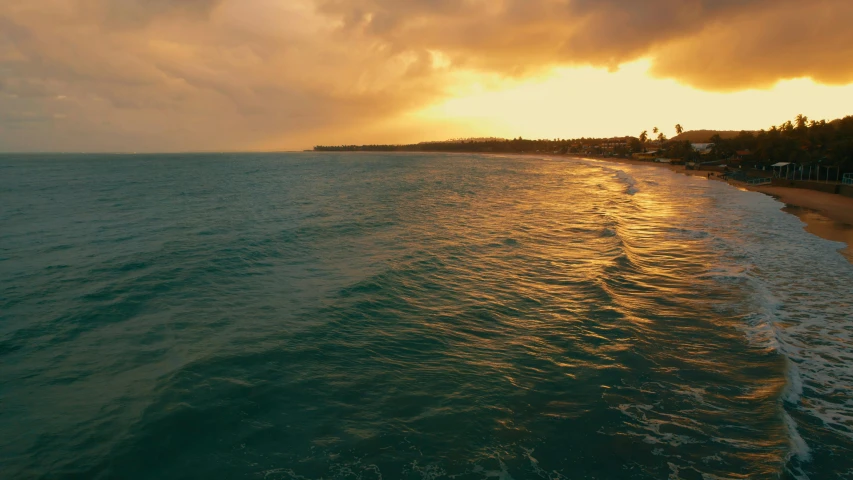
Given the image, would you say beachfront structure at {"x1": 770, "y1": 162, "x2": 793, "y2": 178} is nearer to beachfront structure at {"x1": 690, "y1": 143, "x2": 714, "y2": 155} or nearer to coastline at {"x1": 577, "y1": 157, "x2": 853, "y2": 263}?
coastline at {"x1": 577, "y1": 157, "x2": 853, "y2": 263}

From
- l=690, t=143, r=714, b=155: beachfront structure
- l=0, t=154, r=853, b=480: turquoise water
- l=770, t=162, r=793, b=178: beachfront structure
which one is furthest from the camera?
l=690, t=143, r=714, b=155: beachfront structure

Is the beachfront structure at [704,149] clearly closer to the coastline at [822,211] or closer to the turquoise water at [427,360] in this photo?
the coastline at [822,211]

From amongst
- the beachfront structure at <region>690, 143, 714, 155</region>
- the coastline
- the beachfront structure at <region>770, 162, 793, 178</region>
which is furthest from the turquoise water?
the beachfront structure at <region>690, 143, 714, 155</region>

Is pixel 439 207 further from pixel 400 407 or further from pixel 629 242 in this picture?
pixel 400 407

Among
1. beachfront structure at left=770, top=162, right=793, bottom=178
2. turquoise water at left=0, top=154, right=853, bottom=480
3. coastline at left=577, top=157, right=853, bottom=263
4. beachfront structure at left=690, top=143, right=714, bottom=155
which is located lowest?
turquoise water at left=0, top=154, right=853, bottom=480

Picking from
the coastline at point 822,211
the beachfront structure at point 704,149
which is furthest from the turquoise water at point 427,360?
the beachfront structure at point 704,149

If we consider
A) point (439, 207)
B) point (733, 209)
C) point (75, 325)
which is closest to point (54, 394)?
point (75, 325)
